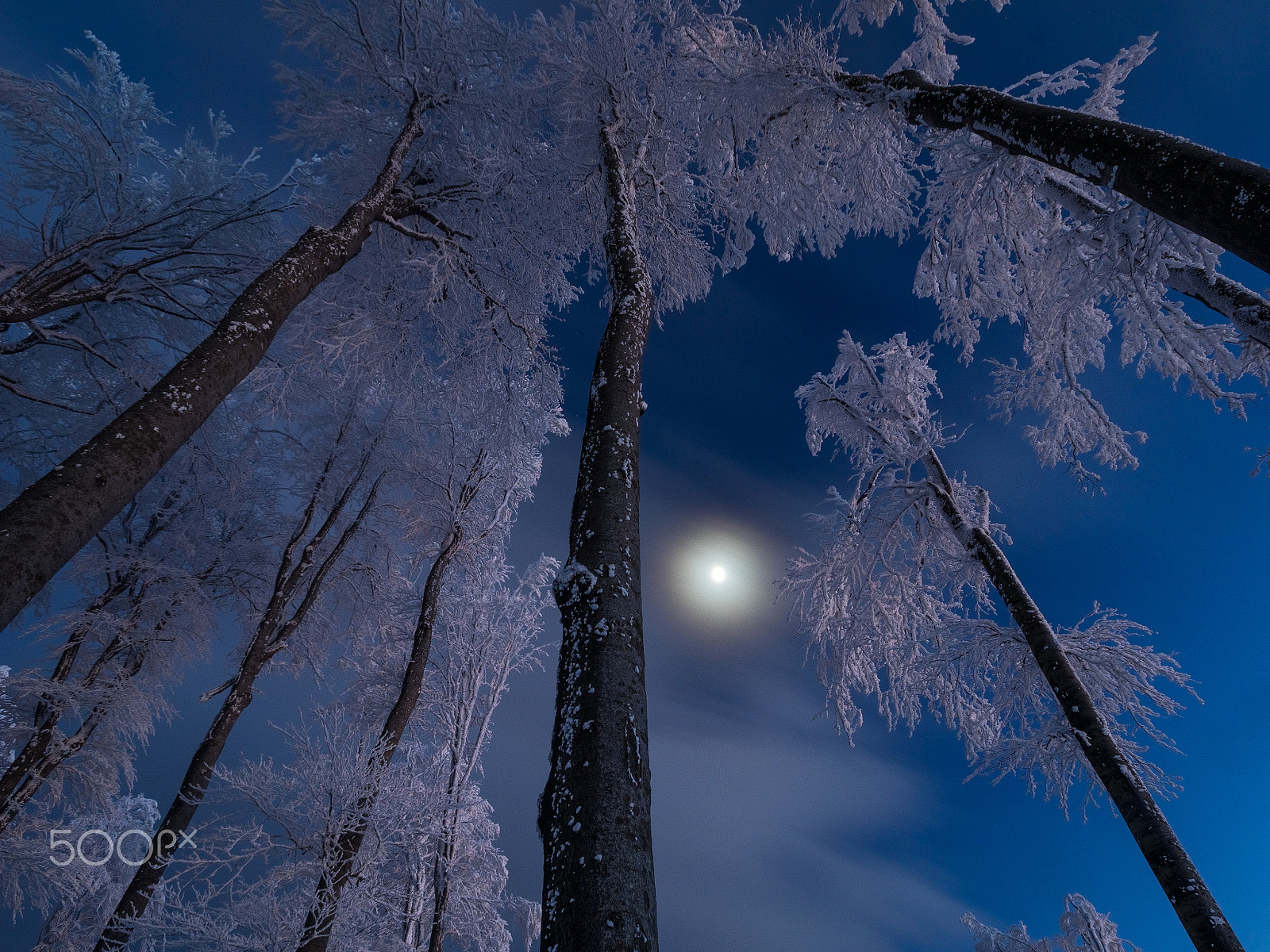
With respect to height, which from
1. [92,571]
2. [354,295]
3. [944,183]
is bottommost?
[92,571]

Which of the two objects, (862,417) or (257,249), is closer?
(257,249)

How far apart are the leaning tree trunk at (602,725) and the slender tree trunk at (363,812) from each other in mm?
6370

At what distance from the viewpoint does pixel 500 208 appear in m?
7.81

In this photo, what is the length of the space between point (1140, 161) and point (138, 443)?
577cm

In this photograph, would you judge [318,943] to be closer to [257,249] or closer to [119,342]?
[119,342]

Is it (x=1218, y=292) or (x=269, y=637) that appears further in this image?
(x=269, y=637)

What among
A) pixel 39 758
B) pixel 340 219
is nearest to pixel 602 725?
pixel 340 219

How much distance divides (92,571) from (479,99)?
10695 millimetres

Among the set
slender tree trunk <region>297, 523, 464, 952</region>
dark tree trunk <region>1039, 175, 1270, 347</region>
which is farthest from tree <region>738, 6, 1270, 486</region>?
slender tree trunk <region>297, 523, 464, 952</region>

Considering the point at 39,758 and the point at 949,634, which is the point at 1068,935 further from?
the point at 39,758

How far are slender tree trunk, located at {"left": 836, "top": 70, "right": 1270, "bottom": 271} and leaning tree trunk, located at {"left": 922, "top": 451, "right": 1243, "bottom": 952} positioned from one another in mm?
4785

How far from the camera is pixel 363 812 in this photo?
6809 millimetres

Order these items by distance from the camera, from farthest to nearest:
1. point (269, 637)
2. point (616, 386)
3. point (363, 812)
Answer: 1. point (269, 637)
2. point (363, 812)
3. point (616, 386)

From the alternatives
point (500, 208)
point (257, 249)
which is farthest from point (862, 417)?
point (257, 249)
